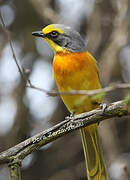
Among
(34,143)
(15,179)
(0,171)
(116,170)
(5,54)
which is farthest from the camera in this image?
(5,54)

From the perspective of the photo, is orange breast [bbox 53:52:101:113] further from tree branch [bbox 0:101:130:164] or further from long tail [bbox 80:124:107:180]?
tree branch [bbox 0:101:130:164]

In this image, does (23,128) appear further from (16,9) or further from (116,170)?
(16,9)

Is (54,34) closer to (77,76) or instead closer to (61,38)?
(61,38)

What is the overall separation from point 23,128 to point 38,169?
732 millimetres

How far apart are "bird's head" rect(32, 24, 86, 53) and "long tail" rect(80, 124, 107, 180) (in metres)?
1.15

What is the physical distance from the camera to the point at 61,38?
4902mm

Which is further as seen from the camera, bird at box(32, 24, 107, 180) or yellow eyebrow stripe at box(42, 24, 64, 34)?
yellow eyebrow stripe at box(42, 24, 64, 34)

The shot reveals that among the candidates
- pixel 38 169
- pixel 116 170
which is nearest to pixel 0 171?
pixel 38 169

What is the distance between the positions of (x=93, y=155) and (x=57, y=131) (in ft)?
4.90

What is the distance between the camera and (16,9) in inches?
256

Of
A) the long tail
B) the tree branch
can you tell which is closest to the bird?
the long tail

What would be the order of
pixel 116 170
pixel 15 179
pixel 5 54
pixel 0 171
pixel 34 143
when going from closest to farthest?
pixel 15 179, pixel 34 143, pixel 116 170, pixel 0 171, pixel 5 54

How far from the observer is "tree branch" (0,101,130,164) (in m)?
3.28

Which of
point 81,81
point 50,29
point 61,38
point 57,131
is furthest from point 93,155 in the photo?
point 50,29
